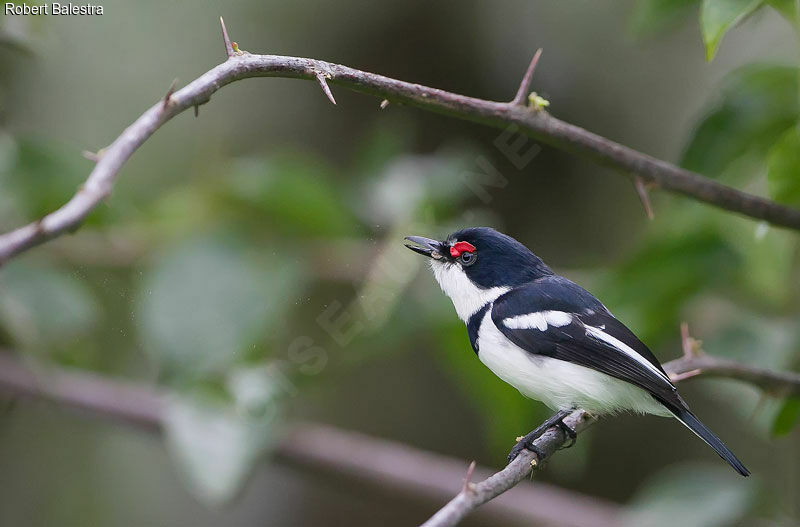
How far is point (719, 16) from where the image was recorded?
2.21m

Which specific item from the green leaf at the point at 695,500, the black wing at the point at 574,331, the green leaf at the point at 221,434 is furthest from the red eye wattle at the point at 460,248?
the green leaf at the point at 695,500

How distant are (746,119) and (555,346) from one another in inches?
38.9

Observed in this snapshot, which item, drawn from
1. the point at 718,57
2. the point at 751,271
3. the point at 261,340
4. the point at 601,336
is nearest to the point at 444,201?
the point at 261,340

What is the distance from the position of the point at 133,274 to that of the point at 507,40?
2.48m

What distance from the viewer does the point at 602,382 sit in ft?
8.13

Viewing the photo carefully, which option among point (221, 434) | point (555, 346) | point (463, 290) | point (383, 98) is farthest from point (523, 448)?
point (221, 434)

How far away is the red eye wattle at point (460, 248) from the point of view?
2.81 metres

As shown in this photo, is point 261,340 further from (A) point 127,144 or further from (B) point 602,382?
(A) point 127,144

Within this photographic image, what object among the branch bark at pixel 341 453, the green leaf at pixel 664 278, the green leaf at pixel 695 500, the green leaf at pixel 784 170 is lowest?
the branch bark at pixel 341 453

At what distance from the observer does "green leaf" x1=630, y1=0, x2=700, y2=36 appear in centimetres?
279

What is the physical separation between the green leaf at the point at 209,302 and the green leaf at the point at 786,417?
6.05ft

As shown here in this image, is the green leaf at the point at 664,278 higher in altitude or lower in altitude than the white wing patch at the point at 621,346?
higher

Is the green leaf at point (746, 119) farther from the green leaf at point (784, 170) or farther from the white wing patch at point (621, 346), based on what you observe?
the white wing patch at point (621, 346)

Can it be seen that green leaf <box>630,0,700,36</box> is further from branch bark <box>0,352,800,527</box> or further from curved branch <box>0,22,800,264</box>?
branch bark <box>0,352,800,527</box>
